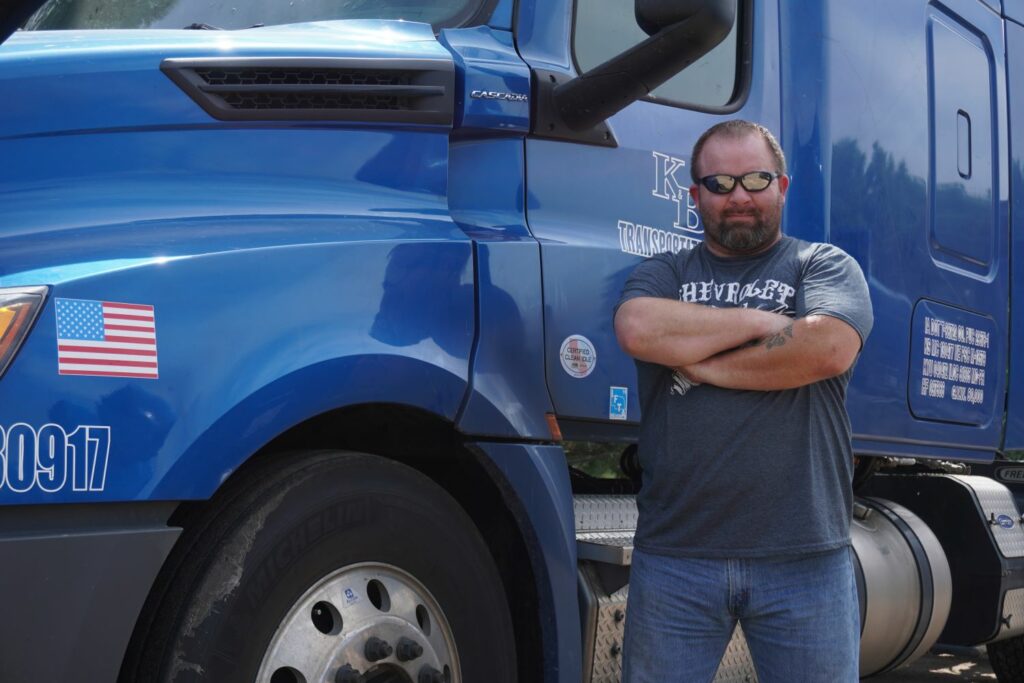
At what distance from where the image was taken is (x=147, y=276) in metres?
2.43

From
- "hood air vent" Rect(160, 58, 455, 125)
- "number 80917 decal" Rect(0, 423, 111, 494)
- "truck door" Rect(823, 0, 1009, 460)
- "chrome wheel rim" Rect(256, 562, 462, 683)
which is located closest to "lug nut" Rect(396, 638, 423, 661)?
"chrome wheel rim" Rect(256, 562, 462, 683)

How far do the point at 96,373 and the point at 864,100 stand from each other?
9.63 feet

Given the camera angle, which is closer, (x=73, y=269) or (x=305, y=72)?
(x=73, y=269)

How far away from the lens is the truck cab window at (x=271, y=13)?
10.9 ft

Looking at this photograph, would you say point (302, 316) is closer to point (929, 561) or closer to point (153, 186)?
point (153, 186)

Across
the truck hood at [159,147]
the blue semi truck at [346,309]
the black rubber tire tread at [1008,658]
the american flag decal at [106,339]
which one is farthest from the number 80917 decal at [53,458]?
the black rubber tire tread at [1008,658]

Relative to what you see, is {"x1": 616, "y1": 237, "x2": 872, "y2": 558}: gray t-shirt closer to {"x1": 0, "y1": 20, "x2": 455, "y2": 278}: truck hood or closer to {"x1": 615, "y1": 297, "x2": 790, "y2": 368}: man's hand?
{"x1": 615, "y1": 297, "x2": 790, "y2": 368}: man's hand

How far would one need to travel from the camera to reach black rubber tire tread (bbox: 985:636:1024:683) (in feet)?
21.1

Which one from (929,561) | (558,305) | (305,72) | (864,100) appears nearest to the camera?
(305,72)

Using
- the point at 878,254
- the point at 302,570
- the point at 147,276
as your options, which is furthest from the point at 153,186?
the point at 878,254

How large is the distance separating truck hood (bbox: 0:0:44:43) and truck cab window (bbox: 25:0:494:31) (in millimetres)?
1420

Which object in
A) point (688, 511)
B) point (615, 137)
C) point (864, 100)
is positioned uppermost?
point (864, 100)

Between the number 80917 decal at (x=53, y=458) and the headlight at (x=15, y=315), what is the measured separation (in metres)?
0.12

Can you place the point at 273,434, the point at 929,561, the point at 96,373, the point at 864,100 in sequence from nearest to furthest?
the point at 96,373, the point at 273,434, the point at 864,100, the point at 929,561
